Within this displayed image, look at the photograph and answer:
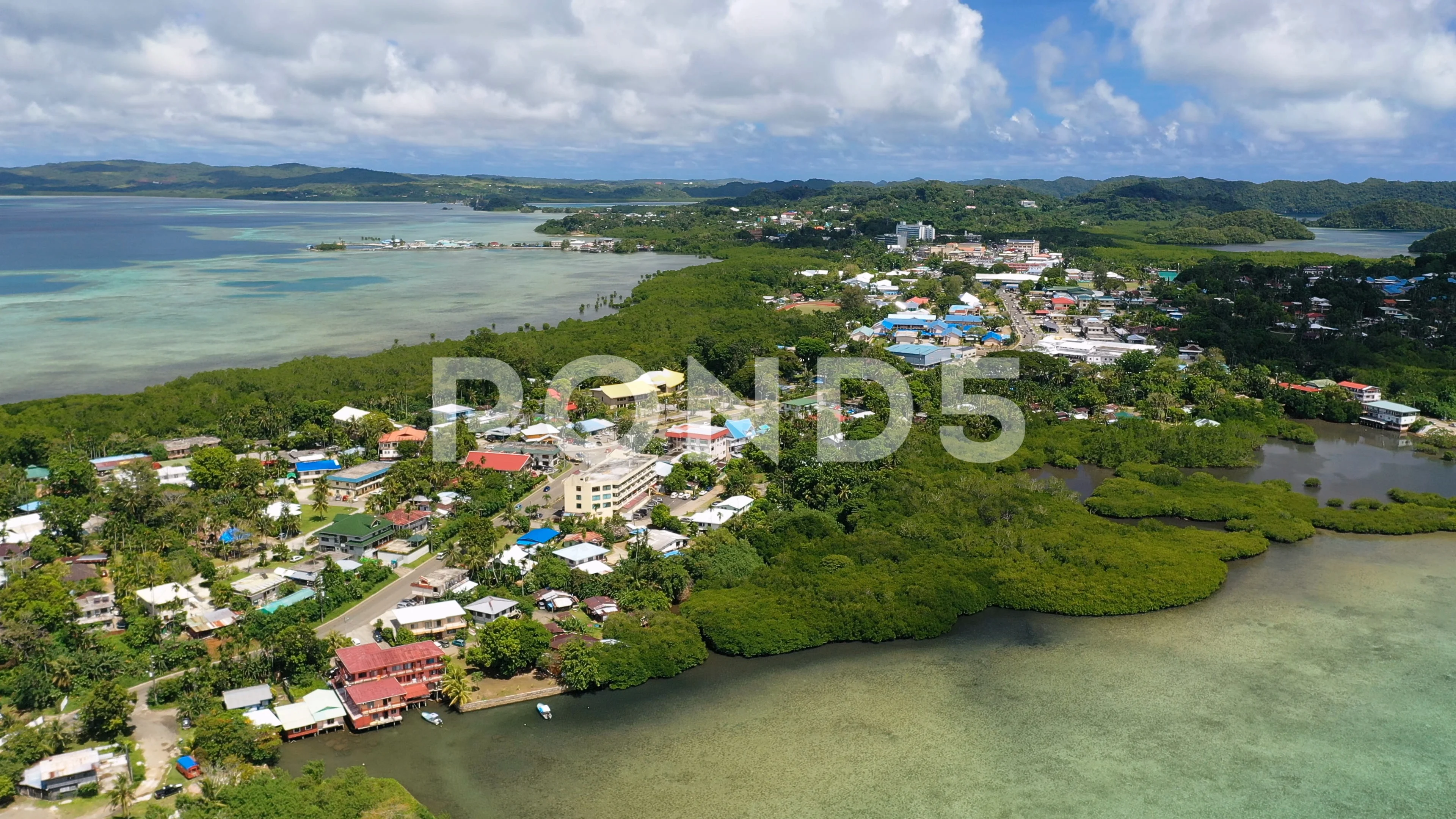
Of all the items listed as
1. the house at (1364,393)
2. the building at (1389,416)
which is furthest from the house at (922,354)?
the building at (1389,416)

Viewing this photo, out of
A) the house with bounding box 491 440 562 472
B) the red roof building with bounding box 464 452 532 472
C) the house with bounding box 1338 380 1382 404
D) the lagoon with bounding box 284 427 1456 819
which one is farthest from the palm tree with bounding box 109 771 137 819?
the house with bounding box 1338 380 1382 404

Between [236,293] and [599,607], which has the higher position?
[236,293]

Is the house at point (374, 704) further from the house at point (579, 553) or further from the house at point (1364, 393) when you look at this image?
the house at point (1364, 393)

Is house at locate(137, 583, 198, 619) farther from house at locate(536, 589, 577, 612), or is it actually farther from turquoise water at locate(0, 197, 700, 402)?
turquoise water at locate(0, 197, 700, 402)

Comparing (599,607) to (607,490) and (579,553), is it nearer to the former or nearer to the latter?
(579,553)

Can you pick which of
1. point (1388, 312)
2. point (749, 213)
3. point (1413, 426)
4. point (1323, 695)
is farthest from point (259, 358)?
point (749, 213)

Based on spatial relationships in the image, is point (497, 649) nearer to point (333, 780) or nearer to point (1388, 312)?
point (333, 780)

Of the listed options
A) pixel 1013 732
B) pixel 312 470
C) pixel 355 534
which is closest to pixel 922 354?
pixel 312 470
